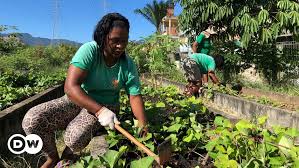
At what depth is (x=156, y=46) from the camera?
8.70 meters

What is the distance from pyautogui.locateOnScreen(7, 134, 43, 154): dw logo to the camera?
3.17 meters

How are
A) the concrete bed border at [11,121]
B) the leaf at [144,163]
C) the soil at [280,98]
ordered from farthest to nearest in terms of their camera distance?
1. the soil at [280,98]
2. the concrete bed border at [11,121]
3. the leaf at [144,163]

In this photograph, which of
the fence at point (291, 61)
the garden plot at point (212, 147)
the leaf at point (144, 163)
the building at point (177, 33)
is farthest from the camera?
the fence at point (291, 61)

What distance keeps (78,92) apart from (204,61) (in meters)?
4.81

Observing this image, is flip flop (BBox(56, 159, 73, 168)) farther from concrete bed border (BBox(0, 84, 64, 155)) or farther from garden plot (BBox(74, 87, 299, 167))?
concrete bed border (BBox(0, 84, 64, 155))

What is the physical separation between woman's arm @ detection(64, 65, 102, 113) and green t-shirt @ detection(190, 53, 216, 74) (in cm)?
455

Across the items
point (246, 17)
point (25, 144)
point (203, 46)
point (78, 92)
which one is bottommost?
point (25, 144)

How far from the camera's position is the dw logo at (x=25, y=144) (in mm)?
3170

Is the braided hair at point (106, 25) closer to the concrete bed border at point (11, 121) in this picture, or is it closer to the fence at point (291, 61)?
the concrete bed border at point (11, 121)

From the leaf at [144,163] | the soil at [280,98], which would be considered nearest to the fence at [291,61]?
the soil at [280,98]

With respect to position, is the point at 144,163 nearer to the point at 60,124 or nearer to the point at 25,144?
the point at 60,124

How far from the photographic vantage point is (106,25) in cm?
312

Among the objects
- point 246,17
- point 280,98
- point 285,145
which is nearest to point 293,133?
point 285,145

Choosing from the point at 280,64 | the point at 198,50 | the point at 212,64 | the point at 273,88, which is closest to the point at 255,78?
the point at 280,64
